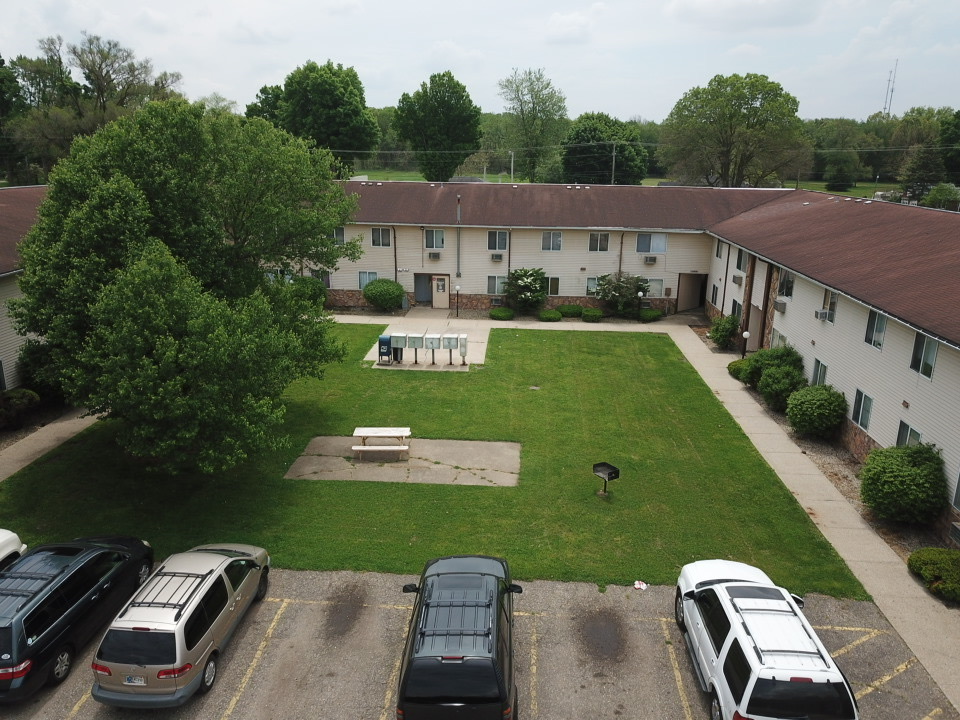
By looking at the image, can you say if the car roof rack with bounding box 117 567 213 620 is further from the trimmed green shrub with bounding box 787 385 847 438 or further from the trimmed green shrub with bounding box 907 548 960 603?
the trimmed green shrub with bounding box 787 385 847 438

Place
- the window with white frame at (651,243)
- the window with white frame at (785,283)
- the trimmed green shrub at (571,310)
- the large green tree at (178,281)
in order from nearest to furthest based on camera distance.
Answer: the large green tree at (178,281)
the window with white frame at (785,283)
the trimmed green shrub at (571,310)
the window with white frame at (651,243)

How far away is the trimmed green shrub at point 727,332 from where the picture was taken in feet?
101

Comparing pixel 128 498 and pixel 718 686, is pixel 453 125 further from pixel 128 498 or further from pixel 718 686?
pixel 718 686

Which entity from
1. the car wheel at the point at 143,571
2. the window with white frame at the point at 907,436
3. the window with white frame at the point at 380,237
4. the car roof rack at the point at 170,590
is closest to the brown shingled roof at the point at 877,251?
the window with white frame at the point at 907,436

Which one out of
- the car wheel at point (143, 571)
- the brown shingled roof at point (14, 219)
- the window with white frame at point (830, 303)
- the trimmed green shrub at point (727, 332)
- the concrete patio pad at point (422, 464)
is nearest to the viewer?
the car wheel at point (143, 571)

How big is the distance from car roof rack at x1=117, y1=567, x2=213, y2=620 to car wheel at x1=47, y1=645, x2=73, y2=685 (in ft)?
4.82

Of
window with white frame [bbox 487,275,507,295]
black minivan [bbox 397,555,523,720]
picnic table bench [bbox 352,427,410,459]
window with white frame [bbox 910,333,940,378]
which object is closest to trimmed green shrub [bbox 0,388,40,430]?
picnic table bench [bbox 352,427,410,459]

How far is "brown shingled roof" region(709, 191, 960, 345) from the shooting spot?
54.8ft

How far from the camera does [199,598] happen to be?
35.7ft

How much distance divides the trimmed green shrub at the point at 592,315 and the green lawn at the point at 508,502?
482 inches

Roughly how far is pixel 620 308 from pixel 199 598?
2898cm

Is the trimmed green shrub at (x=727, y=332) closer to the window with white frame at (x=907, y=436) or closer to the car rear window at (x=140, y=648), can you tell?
the window with white frame at (x=907, y=436)

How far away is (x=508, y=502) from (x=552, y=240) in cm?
2306

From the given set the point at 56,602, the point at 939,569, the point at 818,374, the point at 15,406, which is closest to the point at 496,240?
the point at 818,374
